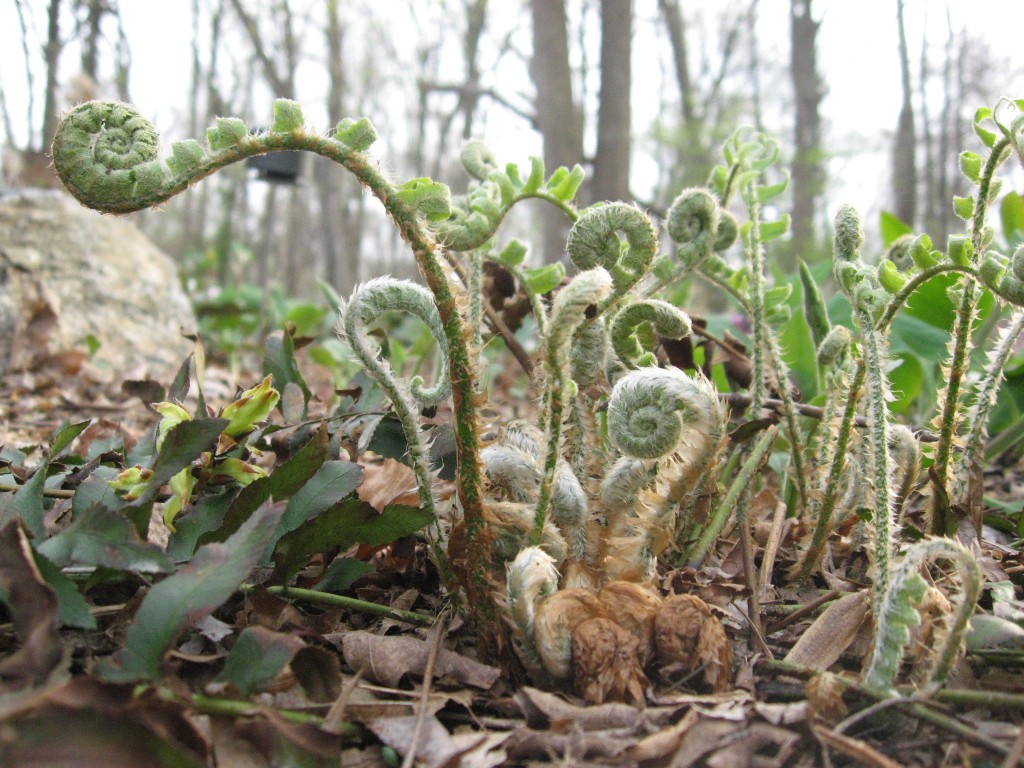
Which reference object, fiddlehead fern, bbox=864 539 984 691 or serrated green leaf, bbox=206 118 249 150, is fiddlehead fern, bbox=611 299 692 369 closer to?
fiddlehead fern, bbox=864 539 984 691

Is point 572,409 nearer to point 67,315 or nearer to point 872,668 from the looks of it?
point 872,668

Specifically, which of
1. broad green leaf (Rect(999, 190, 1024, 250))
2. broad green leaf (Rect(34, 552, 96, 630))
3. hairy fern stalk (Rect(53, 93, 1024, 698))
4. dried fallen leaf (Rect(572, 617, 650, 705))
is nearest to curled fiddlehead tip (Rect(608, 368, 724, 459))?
hairy fern stalk (Rect(53, 93, 1024, 698))

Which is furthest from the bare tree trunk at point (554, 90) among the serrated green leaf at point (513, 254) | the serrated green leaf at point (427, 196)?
the serrated green leaf at point (427, 196)

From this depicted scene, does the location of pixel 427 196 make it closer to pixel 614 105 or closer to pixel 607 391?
pixel 607 391

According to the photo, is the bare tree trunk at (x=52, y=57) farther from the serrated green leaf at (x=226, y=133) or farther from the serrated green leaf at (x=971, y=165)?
the serrated green leaf at (x=971, y=165)

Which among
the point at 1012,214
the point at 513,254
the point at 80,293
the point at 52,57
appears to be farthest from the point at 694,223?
the point at 52,57

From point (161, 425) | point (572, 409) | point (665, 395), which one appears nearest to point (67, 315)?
point (161, 425)
